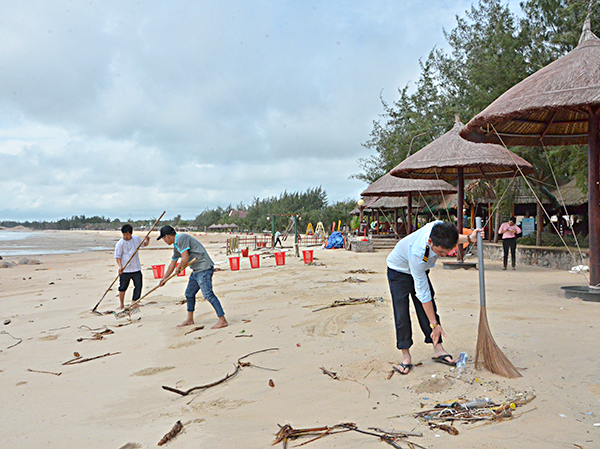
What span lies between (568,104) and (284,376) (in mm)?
5153

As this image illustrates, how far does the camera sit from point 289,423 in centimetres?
270

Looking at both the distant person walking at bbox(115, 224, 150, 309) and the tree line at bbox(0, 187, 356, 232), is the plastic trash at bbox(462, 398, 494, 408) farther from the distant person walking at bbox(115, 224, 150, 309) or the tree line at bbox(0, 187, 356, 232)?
the tree line at bbox(0, 187, 356, 232)

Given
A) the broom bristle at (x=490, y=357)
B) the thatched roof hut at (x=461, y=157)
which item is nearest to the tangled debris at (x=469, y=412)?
the broom bristle at (x=490, y=357)

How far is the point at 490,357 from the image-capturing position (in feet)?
10.5

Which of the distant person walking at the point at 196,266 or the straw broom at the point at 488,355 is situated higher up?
the distant person walking at the point at 196,266

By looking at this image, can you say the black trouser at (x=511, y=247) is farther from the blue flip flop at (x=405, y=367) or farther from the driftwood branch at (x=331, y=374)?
the driftwood branch at (x=331, y=374)

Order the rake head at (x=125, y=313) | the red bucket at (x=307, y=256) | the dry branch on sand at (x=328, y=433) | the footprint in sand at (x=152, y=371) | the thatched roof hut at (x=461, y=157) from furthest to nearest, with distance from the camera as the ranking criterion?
1. the red bucket at (x=307, y=256)
2. the thatched roof hut at (x=461, y=157)
3. the rake head at (x=125, y=313)
4. the footprint in sand at (x=152, y=371)
5. the dry branch on sand at (x=328, y=433)

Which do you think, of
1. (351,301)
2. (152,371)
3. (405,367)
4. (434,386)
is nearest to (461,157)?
(351,301)

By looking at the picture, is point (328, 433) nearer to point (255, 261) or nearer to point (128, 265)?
point (128, 265)

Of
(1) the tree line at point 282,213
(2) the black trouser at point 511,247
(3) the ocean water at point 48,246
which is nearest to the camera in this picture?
(2) the black trouser at point 511,247

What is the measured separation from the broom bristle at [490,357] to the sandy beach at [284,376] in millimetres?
68

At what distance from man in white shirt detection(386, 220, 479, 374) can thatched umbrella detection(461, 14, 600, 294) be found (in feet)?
12.8

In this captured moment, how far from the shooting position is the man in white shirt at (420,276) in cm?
300

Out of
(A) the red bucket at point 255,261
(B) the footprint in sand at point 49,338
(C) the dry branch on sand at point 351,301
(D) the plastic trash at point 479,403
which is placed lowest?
(B) the footprint in sand at point 49,338
